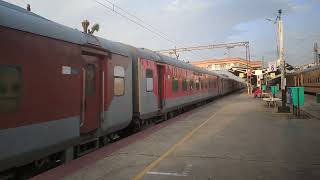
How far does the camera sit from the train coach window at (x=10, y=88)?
5.78 meters

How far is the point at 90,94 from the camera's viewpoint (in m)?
9.02

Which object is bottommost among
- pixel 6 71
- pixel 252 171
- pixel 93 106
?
pixel 252 171

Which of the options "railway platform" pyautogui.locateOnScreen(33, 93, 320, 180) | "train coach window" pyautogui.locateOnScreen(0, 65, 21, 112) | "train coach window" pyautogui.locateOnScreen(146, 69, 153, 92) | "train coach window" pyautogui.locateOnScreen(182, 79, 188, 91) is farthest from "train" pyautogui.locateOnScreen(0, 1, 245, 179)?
"train coach window" pyautogui.locateOnScreen(182, 79, 188, 91)

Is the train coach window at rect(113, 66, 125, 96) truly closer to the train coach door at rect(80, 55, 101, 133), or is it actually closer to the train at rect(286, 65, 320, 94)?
the train coach door at rect(80, 55, 101, 133)

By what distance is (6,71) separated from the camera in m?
5.87

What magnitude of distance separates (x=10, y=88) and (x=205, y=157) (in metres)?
4.82

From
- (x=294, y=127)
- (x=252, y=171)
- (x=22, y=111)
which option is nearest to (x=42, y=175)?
(x=22, y=111)

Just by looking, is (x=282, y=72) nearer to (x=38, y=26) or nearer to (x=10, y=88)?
(x=38, y=26)

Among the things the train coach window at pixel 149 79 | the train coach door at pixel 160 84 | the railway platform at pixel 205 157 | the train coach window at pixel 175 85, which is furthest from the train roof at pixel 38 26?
the train coach window at pixel 175 85

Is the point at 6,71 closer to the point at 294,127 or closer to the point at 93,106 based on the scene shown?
the point at 93,106

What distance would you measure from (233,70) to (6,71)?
7944 centimetres

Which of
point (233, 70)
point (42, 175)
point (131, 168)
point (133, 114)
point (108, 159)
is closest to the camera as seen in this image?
point (42, 175)

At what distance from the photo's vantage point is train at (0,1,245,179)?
6.00m

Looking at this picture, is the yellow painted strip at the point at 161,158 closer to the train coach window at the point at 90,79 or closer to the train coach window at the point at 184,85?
the train coach window at the point at 90,79
